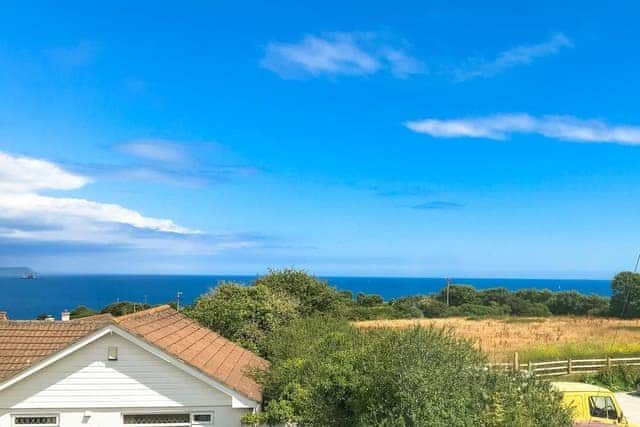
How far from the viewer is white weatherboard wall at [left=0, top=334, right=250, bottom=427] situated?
14977 mm

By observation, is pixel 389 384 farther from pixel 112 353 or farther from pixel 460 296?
pixel 460 296

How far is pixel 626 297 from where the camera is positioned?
71.4 metres

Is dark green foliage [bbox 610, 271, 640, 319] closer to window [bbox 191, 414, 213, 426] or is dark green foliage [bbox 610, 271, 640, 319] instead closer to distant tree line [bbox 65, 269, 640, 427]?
distant tree line [bbox 65, 269, 640, 427]

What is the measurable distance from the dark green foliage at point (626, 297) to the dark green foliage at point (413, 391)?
68039 mm

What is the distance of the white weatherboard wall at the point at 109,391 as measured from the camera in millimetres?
14977

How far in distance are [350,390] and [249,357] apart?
912 centimetres

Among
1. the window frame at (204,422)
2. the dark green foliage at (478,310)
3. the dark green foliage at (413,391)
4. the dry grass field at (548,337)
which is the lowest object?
the dark green foliage at (478,310)

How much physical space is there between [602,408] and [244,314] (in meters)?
15.1

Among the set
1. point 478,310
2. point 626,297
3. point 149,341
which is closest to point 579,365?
point 149,341

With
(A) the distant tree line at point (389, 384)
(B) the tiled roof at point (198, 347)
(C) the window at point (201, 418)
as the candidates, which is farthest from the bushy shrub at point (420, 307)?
(C) the window at point (201, 418)

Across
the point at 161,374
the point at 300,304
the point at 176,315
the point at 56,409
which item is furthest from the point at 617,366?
the point at 56,409

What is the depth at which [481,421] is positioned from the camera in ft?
33.2

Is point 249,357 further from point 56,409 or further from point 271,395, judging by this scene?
point 56,409

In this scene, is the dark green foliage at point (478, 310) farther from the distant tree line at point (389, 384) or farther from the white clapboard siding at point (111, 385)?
the white clapboard siding at point (111, 385)
